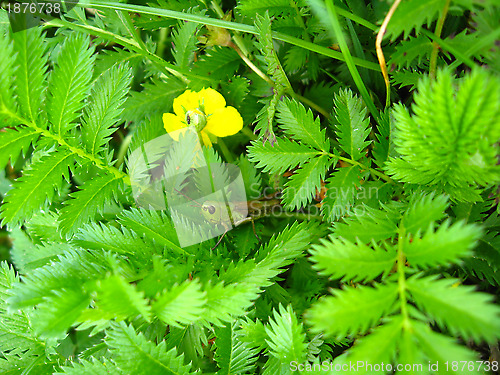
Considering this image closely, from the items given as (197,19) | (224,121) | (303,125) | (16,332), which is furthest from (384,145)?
(16,332)

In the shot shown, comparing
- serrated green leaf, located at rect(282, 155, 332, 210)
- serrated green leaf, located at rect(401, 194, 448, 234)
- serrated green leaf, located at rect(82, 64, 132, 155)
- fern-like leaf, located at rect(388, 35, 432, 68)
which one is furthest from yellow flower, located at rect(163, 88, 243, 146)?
serrated green leaf, located at rect(401, 194, 448, 234)

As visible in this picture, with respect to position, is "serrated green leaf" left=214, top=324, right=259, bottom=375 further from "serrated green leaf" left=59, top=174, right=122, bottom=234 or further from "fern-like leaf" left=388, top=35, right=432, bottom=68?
"fern-like leaf" left=388, top=35, right=432, bottom=68

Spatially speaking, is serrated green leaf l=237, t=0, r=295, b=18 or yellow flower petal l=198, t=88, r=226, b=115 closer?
serrated green leaf l=237, t=0, r=295, b=18

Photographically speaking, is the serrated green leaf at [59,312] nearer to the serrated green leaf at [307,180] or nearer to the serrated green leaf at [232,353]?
the serrated green leaf at [232,353]

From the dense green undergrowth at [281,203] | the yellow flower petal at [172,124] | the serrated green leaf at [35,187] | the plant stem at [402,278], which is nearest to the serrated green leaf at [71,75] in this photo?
the dense green undergrowth at [281,203]

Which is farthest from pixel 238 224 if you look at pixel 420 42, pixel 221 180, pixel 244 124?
pixel 420 42

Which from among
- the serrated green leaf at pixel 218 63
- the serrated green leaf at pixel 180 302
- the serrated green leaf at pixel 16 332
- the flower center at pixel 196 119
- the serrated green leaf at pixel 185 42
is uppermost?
the serrated green leaf at pixel 185 42

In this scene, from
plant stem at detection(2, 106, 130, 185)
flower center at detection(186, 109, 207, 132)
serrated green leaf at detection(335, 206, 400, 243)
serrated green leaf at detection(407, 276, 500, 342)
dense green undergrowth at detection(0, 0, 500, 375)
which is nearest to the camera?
serrated green leaf at detection(407, 276, 500, 342)

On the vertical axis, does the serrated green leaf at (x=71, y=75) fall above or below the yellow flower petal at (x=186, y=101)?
above
